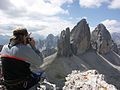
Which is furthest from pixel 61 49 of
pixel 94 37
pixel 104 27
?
pixel 104 27

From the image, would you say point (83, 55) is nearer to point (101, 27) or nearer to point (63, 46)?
point (63, 46)

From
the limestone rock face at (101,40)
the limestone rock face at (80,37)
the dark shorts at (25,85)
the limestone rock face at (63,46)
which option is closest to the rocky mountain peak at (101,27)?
the limestone rock face at (101,40)

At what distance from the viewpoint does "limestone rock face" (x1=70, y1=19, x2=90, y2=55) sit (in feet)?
247

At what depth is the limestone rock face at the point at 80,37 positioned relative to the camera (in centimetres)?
7544

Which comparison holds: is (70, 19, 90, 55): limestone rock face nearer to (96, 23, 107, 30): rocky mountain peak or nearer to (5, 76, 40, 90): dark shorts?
(96, 23, 107, 30): rocky mountain peak

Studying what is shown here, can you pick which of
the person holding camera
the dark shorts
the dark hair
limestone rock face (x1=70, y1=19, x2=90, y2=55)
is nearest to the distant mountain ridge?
limestone rock face (x1=70, y1=19, x2=90, y2=55)

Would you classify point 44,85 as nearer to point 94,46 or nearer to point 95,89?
point 95,89

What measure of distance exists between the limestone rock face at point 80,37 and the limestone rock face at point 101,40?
9416 millimetres

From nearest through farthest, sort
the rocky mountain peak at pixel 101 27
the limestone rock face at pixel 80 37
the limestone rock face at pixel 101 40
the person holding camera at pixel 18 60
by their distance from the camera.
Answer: the person holding camera at pixel 18 60, the limestone rock face at pixel 80 37, the limestone rock face at pixel 101 40, the rocky mountain peak at pixel 101 27

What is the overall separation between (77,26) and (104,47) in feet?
85.4

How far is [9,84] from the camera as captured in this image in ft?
14.7

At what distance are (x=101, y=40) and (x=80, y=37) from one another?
19.3m

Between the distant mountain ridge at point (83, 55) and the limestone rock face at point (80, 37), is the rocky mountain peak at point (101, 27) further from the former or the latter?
the limestone rock face at point (80, 37)

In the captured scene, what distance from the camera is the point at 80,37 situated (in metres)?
78.4
